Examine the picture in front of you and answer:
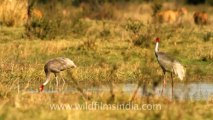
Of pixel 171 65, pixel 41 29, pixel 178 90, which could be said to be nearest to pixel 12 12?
pixel 41 29

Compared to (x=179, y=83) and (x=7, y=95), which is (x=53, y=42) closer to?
(x=179, y=83)

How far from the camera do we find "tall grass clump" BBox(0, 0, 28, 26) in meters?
24.8

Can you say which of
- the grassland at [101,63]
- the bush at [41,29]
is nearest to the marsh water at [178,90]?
the grassland at [101,63]

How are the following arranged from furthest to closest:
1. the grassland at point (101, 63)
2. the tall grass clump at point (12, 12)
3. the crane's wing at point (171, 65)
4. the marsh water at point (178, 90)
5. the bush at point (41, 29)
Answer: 1. the tall grass clump at point (12, 12)
2. the bush at point (41, 29)
3. the crane's wing at point (171, 65)
4. the marsh water at point (178, 90)
5. the grassland at point (101, 63)

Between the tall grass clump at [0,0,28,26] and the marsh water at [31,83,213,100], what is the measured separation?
33.6 feet

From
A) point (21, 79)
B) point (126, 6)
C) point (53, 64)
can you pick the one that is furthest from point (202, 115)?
point (126, 6)

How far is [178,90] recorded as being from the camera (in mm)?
13805

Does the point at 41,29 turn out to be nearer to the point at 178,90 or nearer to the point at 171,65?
the point at 178,90

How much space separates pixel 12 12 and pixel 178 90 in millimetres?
12657

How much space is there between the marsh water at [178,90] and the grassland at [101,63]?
207mm

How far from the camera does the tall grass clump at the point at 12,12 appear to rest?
978 inches

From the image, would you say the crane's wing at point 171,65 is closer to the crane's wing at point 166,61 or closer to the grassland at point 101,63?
the crane's wing at point 166,61

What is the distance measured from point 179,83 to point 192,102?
14.3 ft

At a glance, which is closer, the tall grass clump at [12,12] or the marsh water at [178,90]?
the marsh water at [178,90]
